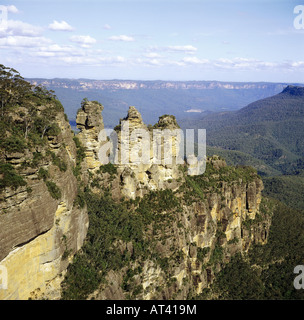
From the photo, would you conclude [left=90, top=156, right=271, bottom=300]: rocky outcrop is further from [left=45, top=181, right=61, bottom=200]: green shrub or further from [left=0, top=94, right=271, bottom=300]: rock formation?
[left=45, top=181, right=61, bottom=200]: green shrub

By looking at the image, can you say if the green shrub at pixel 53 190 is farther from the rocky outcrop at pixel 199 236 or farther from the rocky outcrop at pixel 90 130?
the rocky outcrop at pixel 90 130

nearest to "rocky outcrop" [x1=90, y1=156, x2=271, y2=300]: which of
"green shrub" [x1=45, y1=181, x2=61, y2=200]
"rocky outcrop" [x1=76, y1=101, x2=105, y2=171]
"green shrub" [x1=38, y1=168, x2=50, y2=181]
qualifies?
"green shrub" [x1=45, y1=181, x2=61, y2=200]

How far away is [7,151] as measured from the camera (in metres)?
21.9

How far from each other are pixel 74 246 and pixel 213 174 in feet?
105

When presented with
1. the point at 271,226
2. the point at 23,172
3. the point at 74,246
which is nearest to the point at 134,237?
the point at 74,246

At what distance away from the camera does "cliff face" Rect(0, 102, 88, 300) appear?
70.2 feet

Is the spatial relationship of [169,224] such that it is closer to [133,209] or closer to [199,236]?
[133,209]

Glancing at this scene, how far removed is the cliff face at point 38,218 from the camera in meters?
21.4

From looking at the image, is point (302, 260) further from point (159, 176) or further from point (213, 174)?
point (159, 176)

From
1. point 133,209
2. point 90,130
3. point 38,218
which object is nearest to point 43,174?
point 38,218

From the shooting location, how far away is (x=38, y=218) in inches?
920

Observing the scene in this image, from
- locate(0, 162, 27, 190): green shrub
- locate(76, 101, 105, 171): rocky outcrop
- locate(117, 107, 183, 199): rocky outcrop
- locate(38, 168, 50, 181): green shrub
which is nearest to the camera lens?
locate(0, 162, 27, 190): green shrub

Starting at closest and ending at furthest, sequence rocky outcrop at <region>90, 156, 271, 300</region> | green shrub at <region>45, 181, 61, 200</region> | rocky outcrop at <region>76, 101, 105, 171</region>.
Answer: green shrub at <region>45, 181, 61, 200</region>, rocky outcrop at <region>90, 156, 271, 300</region>, rocky outcrop at <region>76, 101, 105, 171</region>

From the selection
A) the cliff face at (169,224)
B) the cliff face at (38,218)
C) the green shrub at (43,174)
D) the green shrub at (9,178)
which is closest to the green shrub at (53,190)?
the cliff face at (38,218)
